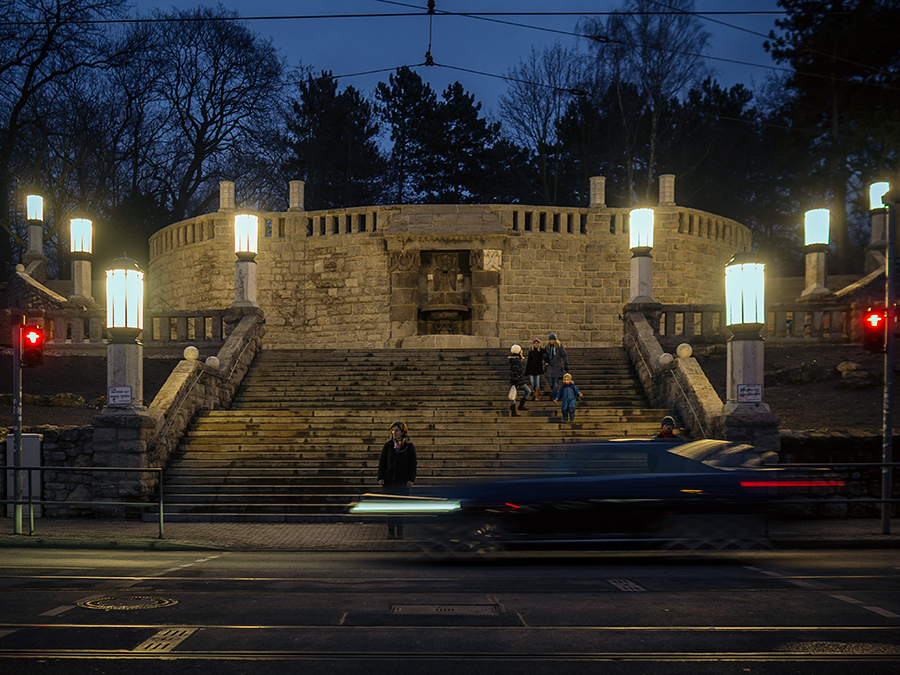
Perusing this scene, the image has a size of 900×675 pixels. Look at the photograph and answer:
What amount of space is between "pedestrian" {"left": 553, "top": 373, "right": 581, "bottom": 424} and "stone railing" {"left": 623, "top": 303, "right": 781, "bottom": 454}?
6.73ft

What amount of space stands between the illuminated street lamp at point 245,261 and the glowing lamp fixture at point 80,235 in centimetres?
849

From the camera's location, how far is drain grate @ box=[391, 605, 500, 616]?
237 inches

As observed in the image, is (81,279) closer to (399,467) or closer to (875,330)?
(399,467)

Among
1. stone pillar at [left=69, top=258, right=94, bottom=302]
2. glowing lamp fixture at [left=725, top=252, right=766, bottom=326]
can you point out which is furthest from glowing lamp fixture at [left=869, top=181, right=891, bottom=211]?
stone pillar at [left=69, top=258, right=94, bottom=302]

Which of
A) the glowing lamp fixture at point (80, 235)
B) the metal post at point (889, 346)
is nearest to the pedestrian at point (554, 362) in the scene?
the metal post at point (889, 346)

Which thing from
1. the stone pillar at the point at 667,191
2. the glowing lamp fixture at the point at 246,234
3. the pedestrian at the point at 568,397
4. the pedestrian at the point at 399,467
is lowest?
the pedestrian at the point at 399,467

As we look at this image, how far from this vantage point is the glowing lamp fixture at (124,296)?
13305 millimetres

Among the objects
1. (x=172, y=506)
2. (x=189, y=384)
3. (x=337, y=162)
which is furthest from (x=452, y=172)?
(x=172, y=506)

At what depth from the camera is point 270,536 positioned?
1023 cm

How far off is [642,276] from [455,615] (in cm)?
1465

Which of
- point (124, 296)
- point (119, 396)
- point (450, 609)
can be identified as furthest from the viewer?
point (124, 296)

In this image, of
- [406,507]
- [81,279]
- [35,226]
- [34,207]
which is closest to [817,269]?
[406,507]

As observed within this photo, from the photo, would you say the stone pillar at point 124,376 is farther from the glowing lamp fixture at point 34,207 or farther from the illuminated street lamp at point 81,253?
the glowing lamp fixture at point 34,207

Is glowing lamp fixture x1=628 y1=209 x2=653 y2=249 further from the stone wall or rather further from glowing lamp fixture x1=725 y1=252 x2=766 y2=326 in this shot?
glowing lamp fixture x1=725 y1=252 x2=766 y2=326
